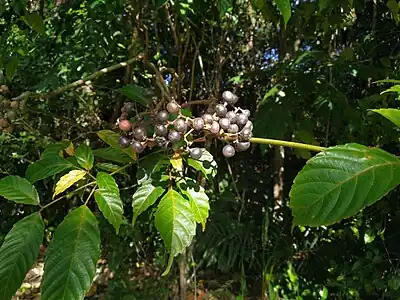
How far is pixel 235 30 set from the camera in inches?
103

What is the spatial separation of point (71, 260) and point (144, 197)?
0.17 metres

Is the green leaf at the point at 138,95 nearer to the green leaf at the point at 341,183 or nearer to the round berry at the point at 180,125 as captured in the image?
the round berry at the point at 180,125

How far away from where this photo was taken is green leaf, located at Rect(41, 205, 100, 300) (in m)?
0.63

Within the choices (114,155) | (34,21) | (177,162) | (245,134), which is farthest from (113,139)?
(34,21)

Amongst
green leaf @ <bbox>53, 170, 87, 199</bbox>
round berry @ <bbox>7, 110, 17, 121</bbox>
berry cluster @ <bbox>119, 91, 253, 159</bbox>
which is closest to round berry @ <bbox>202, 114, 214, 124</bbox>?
berry cluster @ <bbox>119, 91, 253, 159</bbox>

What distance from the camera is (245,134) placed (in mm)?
806

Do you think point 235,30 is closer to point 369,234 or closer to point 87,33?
point 87,33

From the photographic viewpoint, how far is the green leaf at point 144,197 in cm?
77

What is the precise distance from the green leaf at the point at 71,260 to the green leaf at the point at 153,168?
0.43 ft

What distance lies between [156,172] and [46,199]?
2181 millimetres

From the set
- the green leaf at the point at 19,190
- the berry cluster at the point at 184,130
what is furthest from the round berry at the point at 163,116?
the green leaf at the point at 19,190

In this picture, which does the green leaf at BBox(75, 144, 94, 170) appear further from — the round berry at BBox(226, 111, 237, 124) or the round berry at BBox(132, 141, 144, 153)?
the round berry at BBox(226, 111, 237, 124)

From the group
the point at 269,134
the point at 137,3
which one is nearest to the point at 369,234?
the point at 269,134

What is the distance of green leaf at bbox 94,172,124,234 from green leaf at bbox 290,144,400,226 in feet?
0.94
